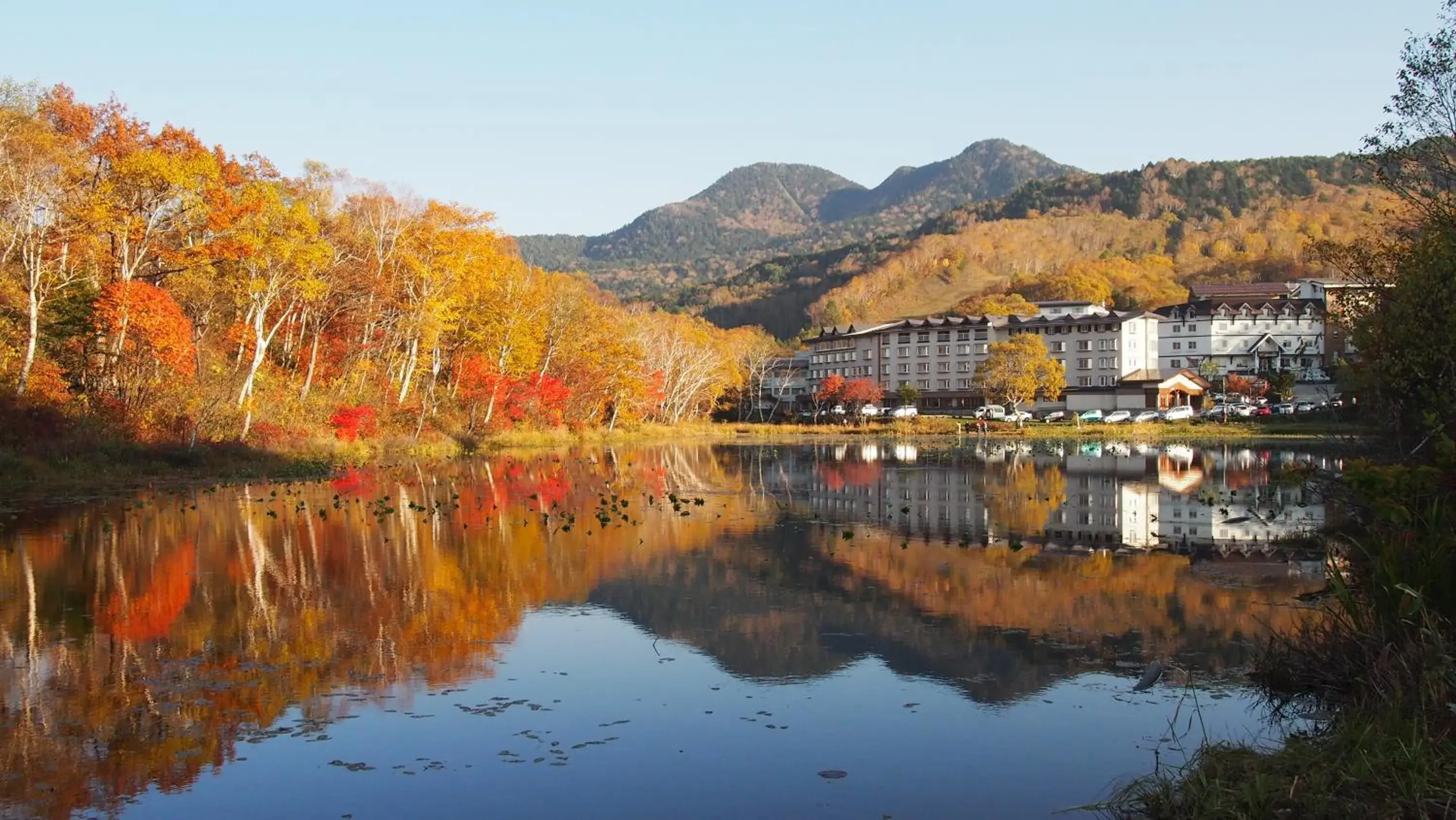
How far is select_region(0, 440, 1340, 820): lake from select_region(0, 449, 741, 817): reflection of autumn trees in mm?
61

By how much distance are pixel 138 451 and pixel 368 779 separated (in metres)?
28.3

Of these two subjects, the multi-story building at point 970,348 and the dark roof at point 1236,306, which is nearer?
the dark roof at point 1236,306

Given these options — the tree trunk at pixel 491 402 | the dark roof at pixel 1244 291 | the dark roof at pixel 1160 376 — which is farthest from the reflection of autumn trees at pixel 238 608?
the dark roof at pixel 1244 291

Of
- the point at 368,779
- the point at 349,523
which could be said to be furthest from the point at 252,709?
the point at 349,523

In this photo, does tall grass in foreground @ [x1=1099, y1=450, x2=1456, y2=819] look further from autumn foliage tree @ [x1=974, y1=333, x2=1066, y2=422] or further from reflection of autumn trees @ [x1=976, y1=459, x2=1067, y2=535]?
autumn foliage tree @ [x1=974, y1=333, x2=1066, y2=422]

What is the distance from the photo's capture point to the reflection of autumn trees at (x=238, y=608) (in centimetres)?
848

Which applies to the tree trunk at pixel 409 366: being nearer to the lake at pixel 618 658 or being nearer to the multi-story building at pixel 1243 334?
the lake at pixel 618 658

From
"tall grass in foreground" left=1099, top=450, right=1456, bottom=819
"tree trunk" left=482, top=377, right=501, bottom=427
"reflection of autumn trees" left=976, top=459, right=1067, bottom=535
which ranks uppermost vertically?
"tree trunk" left=482, top=377, right=501, bottom=427

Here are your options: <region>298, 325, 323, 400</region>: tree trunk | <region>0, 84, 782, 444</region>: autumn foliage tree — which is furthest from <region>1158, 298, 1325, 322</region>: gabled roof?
<region>298, 325, 323, 400</region>: tree trunk

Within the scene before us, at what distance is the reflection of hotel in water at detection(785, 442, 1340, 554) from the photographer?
20562 mm

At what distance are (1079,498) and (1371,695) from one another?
2039 cm

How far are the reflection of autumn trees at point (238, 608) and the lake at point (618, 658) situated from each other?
61mm

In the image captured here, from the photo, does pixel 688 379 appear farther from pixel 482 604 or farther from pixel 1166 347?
pixel 482 604

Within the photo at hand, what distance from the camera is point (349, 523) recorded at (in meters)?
22.1
